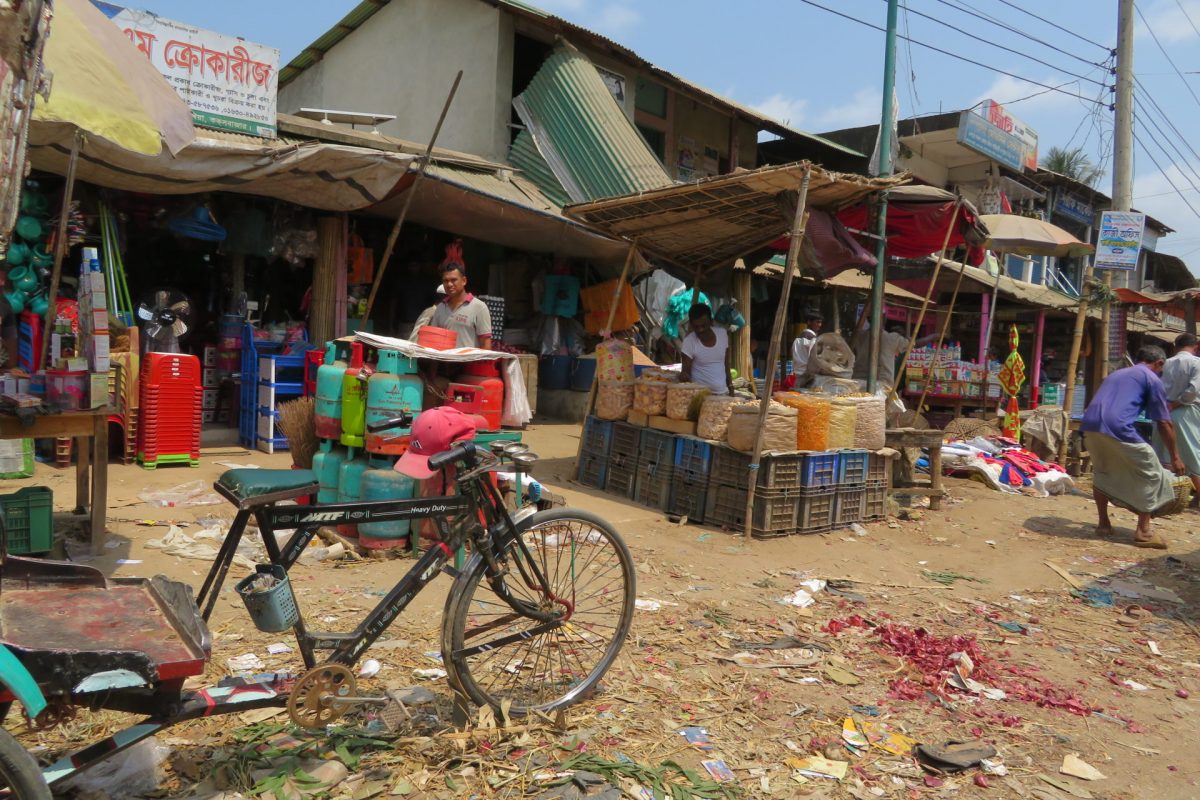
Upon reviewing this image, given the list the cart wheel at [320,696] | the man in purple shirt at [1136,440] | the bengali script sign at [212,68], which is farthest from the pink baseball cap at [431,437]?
the man in purple shirt at [1136,440]

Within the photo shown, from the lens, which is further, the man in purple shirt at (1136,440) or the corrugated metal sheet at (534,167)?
the corrugated metal sheet at (534,167)

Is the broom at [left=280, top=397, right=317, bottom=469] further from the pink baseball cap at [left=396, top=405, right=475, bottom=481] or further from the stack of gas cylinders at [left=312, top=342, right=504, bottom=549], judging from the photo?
the pink baseball cap at [left=396, top=405, right=475, bottom=481]

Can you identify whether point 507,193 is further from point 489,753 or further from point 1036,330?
point 1036,330

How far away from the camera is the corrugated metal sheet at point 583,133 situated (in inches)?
460

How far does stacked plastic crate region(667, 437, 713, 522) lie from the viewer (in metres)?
7.07

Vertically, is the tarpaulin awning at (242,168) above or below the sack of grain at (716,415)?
above

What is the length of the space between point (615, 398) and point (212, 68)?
496 centimetres

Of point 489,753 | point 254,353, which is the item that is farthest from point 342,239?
point 489,753

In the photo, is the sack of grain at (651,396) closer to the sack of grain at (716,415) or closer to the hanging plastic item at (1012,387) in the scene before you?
the sack of grain at (716,415)

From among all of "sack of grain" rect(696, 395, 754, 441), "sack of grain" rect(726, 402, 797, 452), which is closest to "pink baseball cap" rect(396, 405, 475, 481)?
"sack of grain" rect(726, 402, 797, 452)

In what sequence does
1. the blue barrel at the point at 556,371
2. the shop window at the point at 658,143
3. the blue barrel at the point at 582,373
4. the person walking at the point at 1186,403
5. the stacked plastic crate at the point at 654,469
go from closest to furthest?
the stacked plastic crate at the point at 654,469
the person walking at the point at 1186,403
the blue barrel at the point at 582,373
the blue barrel at the point at 556,371
the shop window at the point at 658,143

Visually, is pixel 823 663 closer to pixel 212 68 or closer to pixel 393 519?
pixel 393 519

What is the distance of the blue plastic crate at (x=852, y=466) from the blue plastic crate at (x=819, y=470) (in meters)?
0.06

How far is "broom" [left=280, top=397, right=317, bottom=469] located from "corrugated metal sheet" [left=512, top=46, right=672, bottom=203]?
6.53 meters
